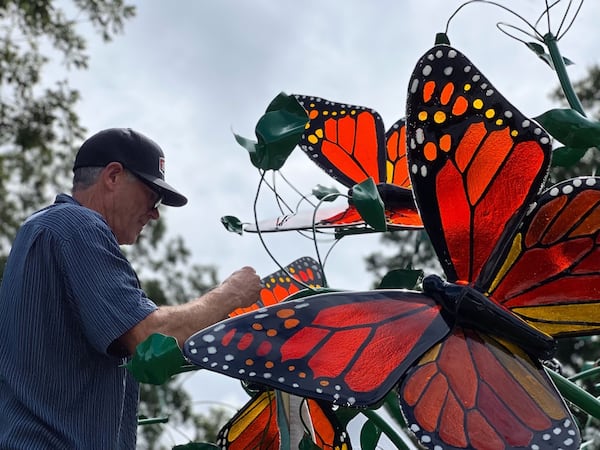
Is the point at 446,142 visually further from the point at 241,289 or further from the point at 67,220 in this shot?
the point at 67,220

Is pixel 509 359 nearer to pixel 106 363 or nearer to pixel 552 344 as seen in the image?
pixel 552 344

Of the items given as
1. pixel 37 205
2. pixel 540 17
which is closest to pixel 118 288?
pixel 540 17

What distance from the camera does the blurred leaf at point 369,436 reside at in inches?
57.1

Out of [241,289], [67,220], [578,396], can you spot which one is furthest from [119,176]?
[578,396]

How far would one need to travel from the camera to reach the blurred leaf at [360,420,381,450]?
145 cm

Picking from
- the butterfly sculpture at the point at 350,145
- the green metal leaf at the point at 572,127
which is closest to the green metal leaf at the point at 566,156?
the green metal leaf at the point at 572,127

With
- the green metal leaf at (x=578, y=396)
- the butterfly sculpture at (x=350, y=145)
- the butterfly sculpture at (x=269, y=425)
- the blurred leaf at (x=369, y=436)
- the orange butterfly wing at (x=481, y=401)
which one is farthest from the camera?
the butterfly sculpture at (x=350, y=145)

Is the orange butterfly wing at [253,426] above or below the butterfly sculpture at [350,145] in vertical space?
below

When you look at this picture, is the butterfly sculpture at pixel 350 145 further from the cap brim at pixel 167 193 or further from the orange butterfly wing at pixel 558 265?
the orange butterfly wing at pixel 558 265

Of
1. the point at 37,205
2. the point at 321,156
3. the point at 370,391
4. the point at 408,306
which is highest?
the point at 37,205

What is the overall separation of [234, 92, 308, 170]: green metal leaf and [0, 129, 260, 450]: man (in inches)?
16.1

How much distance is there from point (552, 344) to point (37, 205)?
31.8ft

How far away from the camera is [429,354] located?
102cm

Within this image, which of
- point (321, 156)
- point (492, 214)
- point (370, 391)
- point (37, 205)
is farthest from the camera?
point (37, 205)
